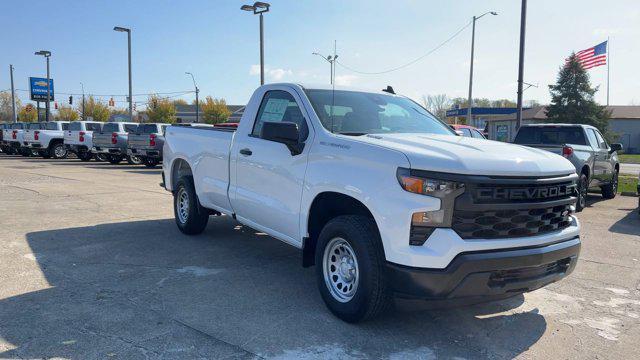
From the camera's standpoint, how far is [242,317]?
4258 millimetres

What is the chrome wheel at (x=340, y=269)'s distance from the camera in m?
4.21

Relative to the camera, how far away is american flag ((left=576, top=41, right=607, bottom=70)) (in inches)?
934

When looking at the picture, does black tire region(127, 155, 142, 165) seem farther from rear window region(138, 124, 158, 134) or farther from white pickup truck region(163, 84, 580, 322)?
white pickup truck region(163, 84, 580, 322)

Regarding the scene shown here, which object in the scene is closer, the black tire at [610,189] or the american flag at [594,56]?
the black tire at [610,189]

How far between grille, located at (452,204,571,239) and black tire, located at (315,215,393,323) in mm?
643

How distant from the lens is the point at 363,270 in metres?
3.88

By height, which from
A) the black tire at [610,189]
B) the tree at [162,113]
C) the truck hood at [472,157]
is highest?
the tree at [162,113]

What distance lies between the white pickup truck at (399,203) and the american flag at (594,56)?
22.1 metres

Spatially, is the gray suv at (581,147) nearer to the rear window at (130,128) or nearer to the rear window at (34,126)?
the rear window at (130,128)

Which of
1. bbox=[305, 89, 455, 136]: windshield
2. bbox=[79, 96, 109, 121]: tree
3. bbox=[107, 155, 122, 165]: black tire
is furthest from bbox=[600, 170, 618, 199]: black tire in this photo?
bbox=[79, 96, 109, 121]: tree

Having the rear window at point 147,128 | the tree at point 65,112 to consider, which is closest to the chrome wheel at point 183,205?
the rear window at point 147,128

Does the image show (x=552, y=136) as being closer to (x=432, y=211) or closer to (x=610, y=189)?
(x=610, y=189)

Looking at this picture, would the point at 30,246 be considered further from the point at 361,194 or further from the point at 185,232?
the point at 361,194

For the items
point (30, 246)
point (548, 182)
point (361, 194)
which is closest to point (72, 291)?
point (30, 246)
